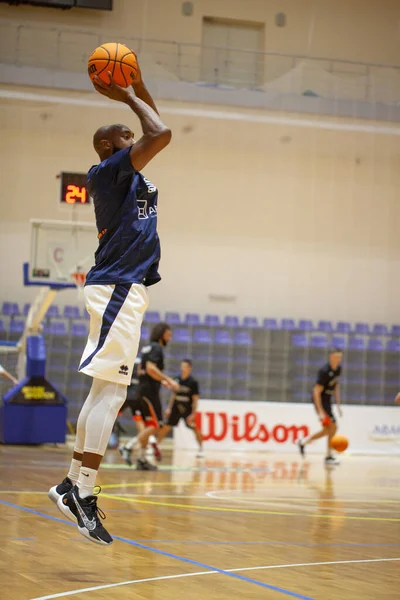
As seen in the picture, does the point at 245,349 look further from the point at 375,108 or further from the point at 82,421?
the point at 82,421

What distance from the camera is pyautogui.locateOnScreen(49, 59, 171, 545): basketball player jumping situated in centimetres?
423

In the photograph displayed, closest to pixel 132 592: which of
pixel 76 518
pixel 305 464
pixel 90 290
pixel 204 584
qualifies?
pixel 204 584

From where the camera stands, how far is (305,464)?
1365cm

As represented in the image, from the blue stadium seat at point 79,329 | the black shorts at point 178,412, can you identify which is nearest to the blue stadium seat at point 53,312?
the blue stadium seat at point 79,329

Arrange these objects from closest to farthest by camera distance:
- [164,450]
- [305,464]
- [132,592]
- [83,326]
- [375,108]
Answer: [132,592], [305,464], [164,450], [83,326], [375,108]

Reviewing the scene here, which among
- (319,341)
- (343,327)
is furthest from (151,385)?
(343,327)

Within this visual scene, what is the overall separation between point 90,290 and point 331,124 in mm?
17131

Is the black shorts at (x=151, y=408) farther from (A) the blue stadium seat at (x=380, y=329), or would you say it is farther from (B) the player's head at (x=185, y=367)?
(A) the blue stadium seat at (x=380, y=329)

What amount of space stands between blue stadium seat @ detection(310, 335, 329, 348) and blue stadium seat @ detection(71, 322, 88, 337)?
5233mm

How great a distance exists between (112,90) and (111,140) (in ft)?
0.97

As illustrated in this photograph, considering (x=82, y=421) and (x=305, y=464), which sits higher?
(x=82, y=421)

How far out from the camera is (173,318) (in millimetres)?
20344

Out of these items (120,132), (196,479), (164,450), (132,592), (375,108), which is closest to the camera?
(132,592)

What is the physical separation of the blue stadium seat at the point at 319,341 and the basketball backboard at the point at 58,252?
25.6ft
